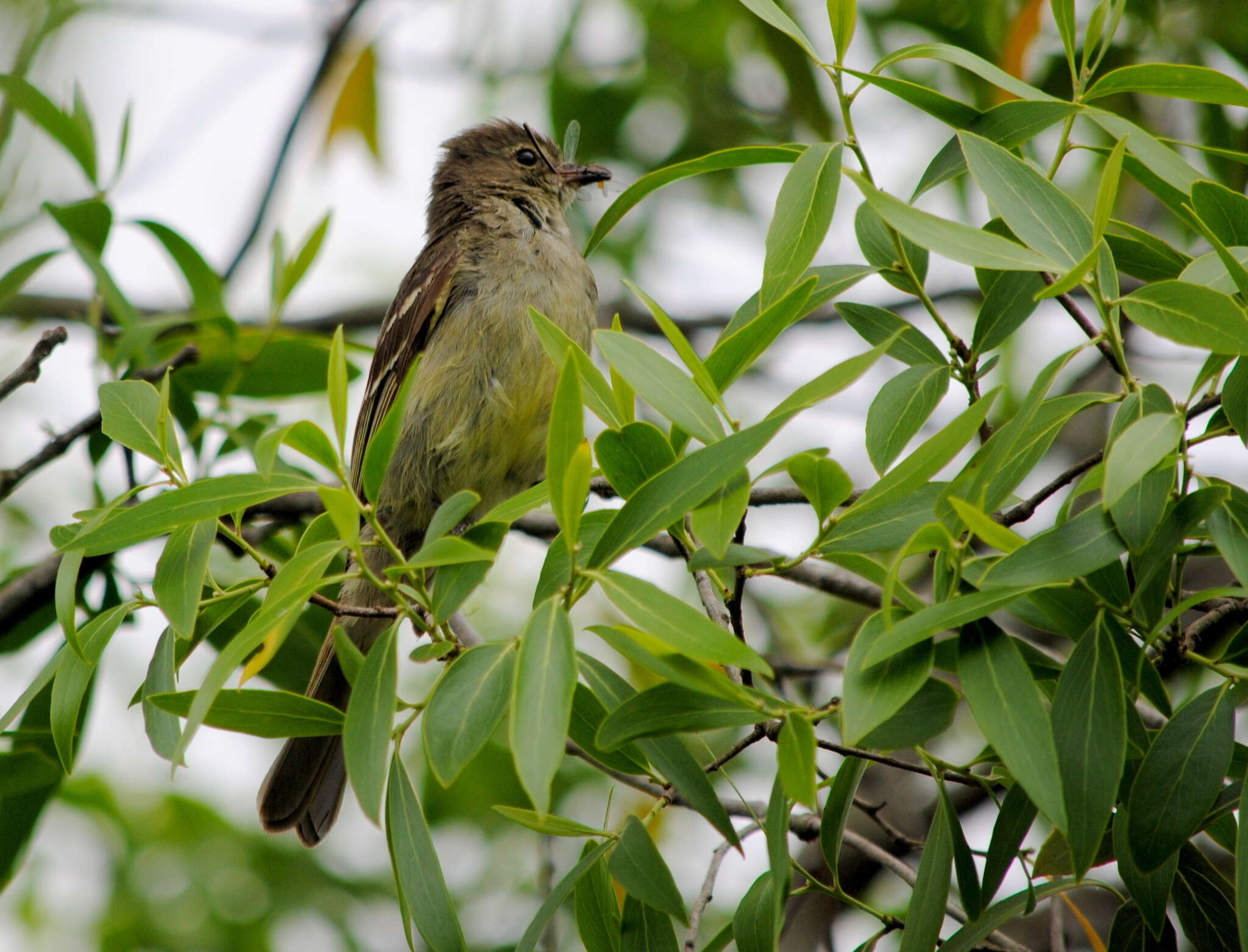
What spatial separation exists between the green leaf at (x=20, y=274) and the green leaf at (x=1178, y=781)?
332cm

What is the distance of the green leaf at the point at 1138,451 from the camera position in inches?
57.8

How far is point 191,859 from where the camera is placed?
517 cm

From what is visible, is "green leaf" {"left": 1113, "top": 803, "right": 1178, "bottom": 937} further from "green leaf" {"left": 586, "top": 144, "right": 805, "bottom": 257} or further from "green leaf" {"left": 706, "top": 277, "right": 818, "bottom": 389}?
"green leaf" {"left": 586, "top": 144, "right": 805, "bottom": 257}

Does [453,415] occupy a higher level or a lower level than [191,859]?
higher

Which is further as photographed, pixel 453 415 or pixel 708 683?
pixel 453 415

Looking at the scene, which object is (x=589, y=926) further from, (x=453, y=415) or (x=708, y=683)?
(x=453, y=415)

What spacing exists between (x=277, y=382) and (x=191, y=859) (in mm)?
2316

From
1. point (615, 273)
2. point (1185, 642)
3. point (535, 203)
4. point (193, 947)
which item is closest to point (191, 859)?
point (193, 947)

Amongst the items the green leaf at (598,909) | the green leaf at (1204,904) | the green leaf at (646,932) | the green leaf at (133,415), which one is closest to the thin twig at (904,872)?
the green leaf at (1204,904)

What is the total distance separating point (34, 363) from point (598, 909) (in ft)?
6.45

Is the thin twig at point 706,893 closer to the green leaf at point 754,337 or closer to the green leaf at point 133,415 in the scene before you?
the green leaf at point 754,337

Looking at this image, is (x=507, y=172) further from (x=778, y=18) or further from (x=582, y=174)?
(x=778, y=18)

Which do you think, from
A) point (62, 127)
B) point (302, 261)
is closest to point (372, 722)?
point (302, 261)

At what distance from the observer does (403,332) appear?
15.4 ft
